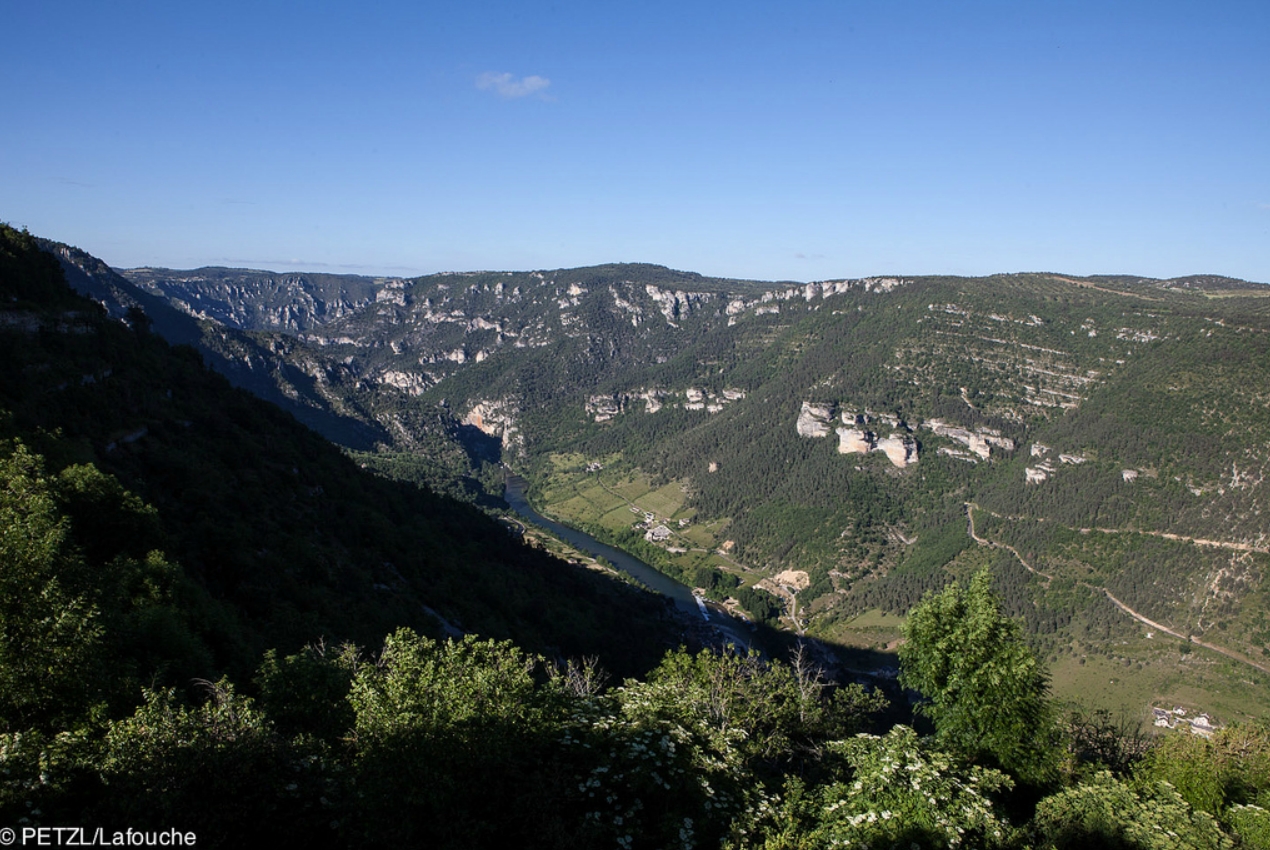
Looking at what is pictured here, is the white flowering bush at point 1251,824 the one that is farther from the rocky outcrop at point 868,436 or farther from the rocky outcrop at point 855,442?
the rocky outcrop at point 855,442

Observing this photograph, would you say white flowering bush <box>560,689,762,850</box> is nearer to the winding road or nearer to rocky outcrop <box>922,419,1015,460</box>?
the winding road

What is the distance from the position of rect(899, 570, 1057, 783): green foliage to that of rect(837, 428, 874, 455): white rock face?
167567 mm

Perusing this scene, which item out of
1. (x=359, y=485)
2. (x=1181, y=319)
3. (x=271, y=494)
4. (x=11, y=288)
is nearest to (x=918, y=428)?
(x=1181, y=319)

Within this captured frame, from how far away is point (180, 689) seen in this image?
20156 millimetres

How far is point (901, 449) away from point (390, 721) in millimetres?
182214

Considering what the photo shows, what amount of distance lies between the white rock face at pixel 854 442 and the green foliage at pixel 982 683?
168 metres

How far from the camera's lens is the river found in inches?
4941

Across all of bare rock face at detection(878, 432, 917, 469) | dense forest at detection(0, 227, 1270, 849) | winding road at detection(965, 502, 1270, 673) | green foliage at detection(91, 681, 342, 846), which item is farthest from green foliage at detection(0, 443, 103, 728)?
bare rock face at detection(878, 432, 917, 469)

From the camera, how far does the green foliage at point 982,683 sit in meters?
23.8

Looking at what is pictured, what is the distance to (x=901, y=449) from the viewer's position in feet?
583

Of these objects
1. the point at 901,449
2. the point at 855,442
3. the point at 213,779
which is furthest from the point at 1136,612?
the point at 213,779

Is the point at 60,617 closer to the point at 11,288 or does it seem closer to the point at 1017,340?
the point at 11,288

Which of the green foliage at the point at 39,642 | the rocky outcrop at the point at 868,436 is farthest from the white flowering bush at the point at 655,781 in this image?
the rocky outcrop at the point at 868,436

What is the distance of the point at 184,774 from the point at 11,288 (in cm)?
5279
